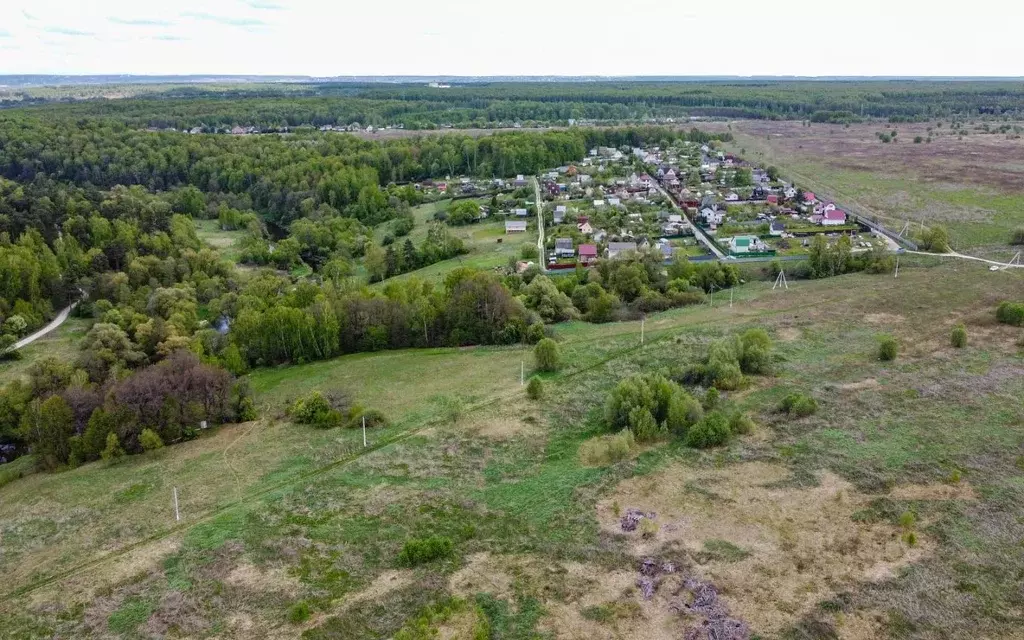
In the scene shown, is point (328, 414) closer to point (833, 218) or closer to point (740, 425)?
point (740, 425)

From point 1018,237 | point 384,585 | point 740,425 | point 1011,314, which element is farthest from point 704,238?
point 384,585

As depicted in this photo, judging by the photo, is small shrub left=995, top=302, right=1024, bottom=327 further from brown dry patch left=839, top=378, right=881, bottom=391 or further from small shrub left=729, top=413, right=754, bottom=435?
small shrub left=729, top=413, right=754, bottom=435

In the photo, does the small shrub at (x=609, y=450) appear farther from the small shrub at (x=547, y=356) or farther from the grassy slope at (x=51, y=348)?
the grassy slope at (x=51, y=348)

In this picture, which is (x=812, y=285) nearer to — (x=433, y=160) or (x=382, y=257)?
(x=382, y=257)

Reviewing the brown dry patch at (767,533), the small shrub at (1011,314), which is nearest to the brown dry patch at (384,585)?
the brown dry patch at (767,533)

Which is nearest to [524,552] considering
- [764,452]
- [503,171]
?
[764,452]

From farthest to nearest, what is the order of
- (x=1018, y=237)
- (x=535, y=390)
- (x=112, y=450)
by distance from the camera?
1. (x=1018, y=237)
2. (x=535, y=390)
3. (x=112, y=450)
